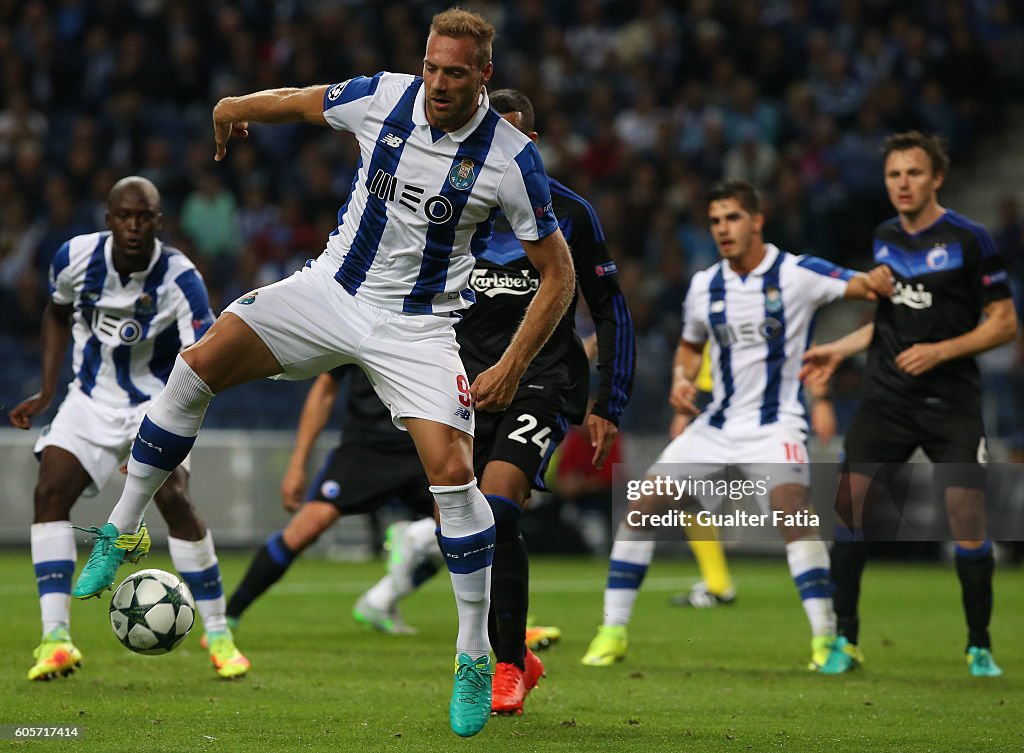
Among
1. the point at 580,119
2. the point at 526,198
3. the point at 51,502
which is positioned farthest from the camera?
the point at 580,119

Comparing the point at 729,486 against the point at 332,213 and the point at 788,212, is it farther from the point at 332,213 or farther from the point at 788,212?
the point at 332,213

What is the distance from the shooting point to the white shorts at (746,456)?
810cm

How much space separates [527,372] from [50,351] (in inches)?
96.5

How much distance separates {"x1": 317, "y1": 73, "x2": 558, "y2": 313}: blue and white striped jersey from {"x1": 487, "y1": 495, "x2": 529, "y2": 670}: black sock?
101 cm

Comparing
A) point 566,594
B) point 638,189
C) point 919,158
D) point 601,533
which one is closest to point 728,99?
point 638,189

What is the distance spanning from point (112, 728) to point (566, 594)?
6.74 meters

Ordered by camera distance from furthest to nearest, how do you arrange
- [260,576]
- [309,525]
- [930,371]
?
[309,525]
[260,576]
[930,371]

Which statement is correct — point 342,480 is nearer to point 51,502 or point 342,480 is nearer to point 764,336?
point 51,502

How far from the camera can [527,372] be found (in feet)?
21.6

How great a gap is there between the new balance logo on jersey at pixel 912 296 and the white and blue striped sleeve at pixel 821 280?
0.28 m

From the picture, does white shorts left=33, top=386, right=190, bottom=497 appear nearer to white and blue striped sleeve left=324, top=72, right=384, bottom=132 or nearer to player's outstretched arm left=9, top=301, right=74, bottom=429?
player's outstretched arm left=9, top=301, right=74, bottom=429

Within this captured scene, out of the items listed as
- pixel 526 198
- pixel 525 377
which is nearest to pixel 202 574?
pixel 525 377

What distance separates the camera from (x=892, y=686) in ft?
23.3

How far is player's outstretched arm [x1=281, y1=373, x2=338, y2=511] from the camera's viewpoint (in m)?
8.80
